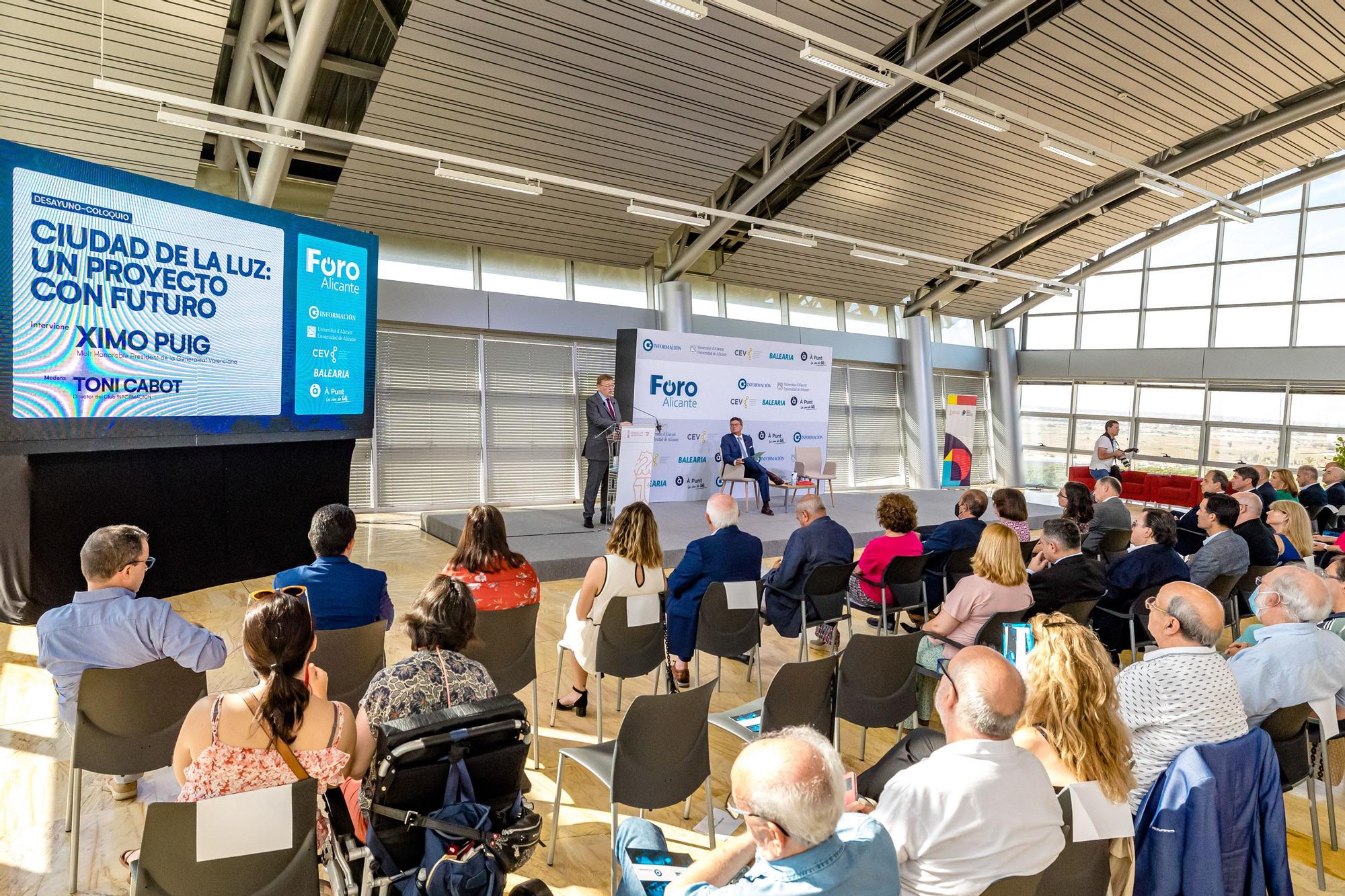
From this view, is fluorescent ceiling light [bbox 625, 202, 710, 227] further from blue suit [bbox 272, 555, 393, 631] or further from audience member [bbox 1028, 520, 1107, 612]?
blue suit [bbox 272, 555, 393, 631]

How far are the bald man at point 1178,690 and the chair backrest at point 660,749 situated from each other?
126 centimetres

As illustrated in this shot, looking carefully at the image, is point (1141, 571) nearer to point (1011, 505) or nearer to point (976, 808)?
point (1011, 505)

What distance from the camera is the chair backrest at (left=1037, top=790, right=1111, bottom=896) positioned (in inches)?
66.2

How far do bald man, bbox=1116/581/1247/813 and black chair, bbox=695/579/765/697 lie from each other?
1866 mm

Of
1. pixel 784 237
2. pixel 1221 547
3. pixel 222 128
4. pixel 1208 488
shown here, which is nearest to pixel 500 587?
pixel 1221 547

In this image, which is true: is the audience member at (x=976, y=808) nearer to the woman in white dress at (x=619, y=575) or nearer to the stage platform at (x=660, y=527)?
the woman in white dress at (x=619, y=575)

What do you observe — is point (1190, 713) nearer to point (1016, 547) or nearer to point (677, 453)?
point (1016, 547)

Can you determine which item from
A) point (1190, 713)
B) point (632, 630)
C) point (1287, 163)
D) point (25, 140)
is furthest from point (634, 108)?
point (1287, 163)

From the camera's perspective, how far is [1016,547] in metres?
3.53

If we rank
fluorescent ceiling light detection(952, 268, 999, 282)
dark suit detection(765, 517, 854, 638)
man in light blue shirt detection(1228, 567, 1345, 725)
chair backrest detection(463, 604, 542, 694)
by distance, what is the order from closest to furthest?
man in light blue shirt detection(1228, 567, 1345, 725) < chair backrest detection(463, 604, 542, 694) < dark suit detection(765, 517, 854, 638) < fluorescent ceiling light detection(952, 268, 999, 282)

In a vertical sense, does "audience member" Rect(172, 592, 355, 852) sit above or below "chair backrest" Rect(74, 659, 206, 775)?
above

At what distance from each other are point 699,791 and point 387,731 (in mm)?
1893

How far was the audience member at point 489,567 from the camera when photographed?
131 inches

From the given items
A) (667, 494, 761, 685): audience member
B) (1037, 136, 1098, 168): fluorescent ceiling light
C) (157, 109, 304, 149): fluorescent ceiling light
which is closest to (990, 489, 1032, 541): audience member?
(667, 494, 761, 685): audience member
